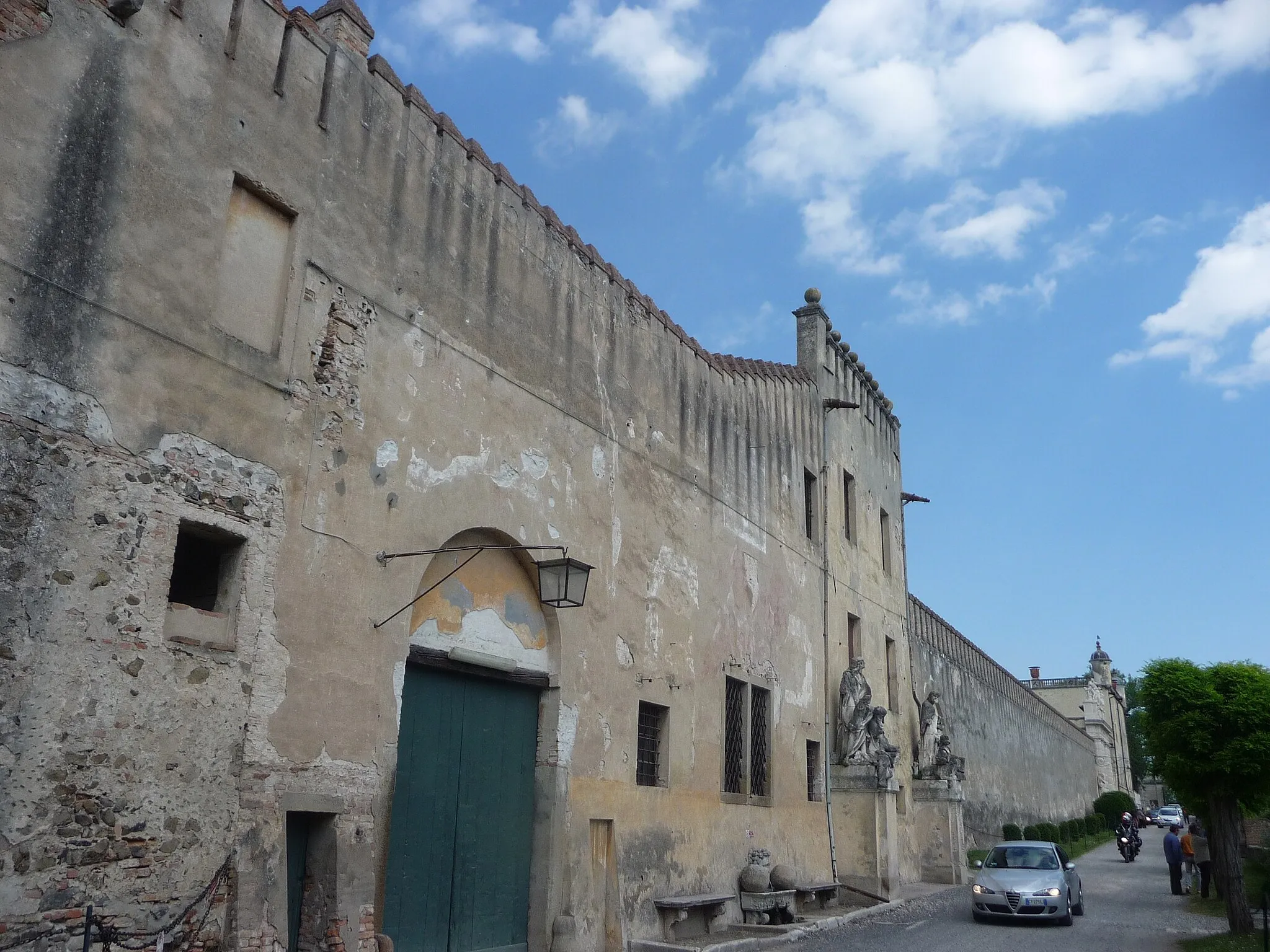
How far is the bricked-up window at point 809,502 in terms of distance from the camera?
18.9m

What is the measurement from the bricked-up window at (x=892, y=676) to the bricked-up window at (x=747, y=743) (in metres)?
7.04

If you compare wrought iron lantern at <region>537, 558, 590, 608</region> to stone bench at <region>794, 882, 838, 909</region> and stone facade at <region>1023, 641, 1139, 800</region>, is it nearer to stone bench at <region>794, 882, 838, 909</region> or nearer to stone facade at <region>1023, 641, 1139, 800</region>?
stone bench at <region>794, 882, 838, 909</region>

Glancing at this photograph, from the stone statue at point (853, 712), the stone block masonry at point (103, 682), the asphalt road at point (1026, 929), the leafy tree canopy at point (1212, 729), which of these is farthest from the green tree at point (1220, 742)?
the stone block masonry at point (103, 682)

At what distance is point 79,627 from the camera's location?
644cm

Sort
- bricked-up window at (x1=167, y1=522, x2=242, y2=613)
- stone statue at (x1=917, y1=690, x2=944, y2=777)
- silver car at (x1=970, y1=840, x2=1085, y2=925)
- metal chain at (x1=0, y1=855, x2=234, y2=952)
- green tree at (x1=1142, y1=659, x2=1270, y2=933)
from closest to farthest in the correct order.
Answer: metal chain at (x1=0, y1=855, x2=234, y2=952) → bricked-up window at (x1=167, y1=522, x2=242, y2=613) → green tree at (x1=1142, y1=659, x2=1270, y2=933) → silver car at (x1=970, y1=840, x2=1085, y2=925) → stone statue at (x1=917, y1=690, x2=944, y2=777)

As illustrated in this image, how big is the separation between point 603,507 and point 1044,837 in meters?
26.3

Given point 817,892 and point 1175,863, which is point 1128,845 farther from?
point 817,892

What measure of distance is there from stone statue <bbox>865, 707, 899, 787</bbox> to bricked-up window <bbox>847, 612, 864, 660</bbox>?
167 centimetres

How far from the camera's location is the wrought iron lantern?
1013 centimetres

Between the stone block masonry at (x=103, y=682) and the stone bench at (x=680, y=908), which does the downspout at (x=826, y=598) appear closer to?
the stone bench at (x=680, y=908)

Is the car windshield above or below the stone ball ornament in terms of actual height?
above

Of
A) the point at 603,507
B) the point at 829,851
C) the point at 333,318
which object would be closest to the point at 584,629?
the point at 603,507

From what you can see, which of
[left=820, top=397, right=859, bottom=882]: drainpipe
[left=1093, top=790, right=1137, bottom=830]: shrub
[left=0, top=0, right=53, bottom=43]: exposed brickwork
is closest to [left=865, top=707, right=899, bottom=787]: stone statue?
[left=820, top=397, right=859, bottom=882]: drainpipe

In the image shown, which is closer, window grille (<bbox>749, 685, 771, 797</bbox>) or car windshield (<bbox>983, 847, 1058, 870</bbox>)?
window grille (<bbox>749, 685, 771, 797</bbox>)
